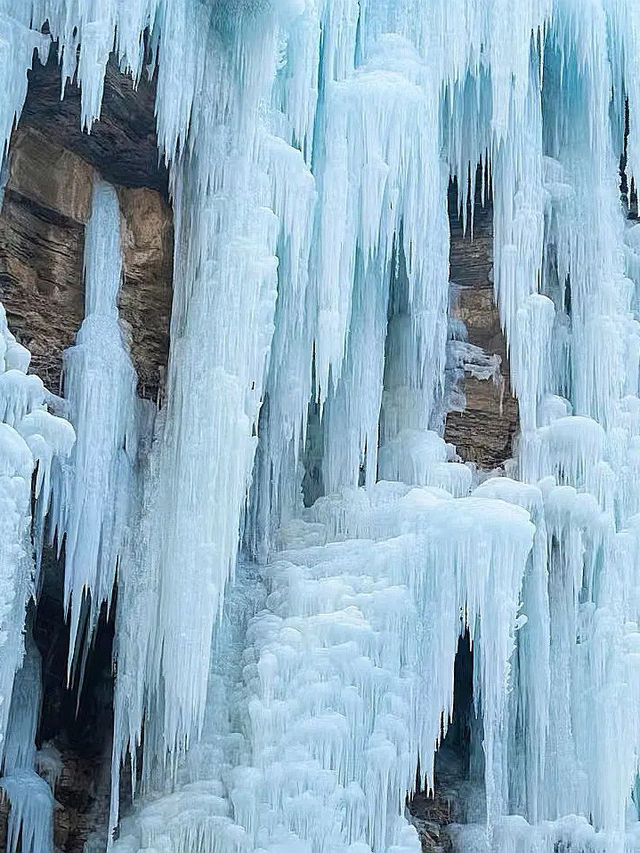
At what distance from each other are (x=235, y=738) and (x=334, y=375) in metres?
2.88

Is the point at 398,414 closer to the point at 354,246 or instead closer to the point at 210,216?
the point at 354,246

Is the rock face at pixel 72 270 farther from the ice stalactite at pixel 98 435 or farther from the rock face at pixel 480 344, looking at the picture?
the rock face at pixel 480 344

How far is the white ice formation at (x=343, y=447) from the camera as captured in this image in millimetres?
9641

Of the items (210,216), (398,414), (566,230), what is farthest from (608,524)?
(210,216)

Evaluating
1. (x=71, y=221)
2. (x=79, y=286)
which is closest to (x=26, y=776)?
(x=79, y=286)

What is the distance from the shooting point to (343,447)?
1141 cm

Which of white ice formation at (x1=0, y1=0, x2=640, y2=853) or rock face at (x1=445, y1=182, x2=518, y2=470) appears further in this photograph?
rock face at (x1=445, y1=182, x2=518, y2=470)

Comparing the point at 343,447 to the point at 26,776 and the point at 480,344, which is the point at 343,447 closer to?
the point at 480,344

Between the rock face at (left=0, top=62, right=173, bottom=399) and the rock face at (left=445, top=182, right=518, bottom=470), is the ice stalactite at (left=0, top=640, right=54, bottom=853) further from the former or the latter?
the rock face at (left=445, top=182, right=518, bottom=470)

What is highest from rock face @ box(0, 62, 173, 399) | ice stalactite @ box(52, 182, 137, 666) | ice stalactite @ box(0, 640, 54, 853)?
rock face @ box(0, 62, 173, 399)

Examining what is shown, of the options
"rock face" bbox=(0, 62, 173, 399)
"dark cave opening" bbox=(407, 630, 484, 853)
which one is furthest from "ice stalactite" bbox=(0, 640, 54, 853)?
"dark cave opening" bbox=(407, 630, 484, 853)

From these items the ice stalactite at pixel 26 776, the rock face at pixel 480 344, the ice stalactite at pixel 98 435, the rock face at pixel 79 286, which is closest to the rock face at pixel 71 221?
the rock face at pixel 79 286

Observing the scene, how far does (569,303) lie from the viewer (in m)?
12.5

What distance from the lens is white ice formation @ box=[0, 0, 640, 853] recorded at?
9.64 metres
